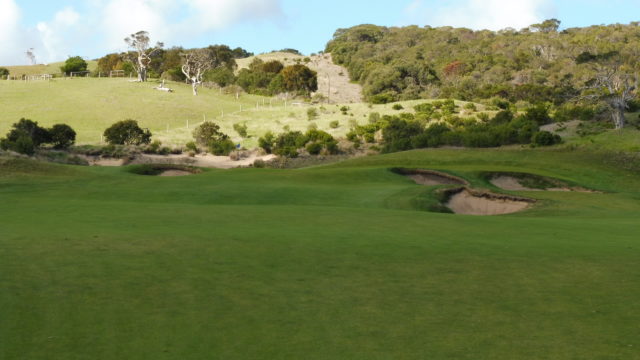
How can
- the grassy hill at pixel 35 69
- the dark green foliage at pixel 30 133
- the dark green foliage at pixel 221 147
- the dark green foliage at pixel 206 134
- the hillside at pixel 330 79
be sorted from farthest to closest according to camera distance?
the grassy hill at pixel 35 69, the hillside at pixel 330 79, the dark green foliage at pixel 206 134, the dark green foliage at pixel 221 147, the dark green foliage at pixel 30 133

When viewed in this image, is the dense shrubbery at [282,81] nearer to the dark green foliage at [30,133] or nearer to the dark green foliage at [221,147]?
the dark green foliage at [221,147]

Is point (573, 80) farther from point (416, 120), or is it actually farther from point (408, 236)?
point (408, 236)

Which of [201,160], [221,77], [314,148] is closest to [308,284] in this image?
[201,160]

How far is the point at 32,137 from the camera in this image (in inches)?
2933

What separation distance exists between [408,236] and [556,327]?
7110 mm

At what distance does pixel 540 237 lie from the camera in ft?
54.6

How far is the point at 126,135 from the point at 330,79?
87130mm

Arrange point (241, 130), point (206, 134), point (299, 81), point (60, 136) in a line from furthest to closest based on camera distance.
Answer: point (299, 81) → point (241, 130) → point (206, 134) → point (60, 136)

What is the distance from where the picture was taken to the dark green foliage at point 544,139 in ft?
208

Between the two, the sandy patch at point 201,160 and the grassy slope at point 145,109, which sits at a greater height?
Result: the grassy slope at point 145,109

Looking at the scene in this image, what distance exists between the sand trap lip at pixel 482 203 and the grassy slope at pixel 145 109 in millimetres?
56678

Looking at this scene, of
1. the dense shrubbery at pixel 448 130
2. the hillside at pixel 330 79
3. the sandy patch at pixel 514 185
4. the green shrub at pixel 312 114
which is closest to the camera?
the sandy patch at pixel 514 185

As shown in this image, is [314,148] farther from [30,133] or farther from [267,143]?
[30,133]

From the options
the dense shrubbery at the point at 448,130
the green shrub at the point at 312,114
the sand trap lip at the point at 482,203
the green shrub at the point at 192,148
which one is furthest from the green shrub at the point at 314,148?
the sand trap lip at the point at 482,203
